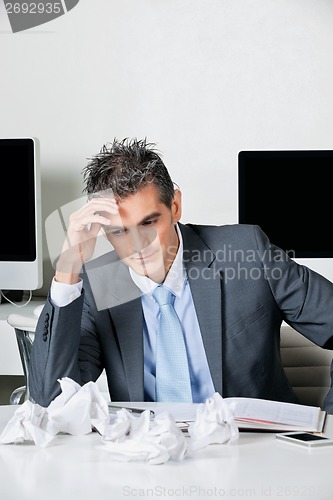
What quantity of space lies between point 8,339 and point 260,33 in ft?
4.97

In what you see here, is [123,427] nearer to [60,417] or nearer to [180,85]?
[60,417]

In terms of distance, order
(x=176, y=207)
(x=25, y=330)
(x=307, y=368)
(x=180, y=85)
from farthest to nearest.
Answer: (x=180, y=85), (x=25, y=330), (x=307, y=368), (x=176, y=207)

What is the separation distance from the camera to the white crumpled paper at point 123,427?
141 centimetres

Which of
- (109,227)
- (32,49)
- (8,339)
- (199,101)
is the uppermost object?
(32,49)

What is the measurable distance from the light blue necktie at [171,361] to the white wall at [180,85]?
1.51 m

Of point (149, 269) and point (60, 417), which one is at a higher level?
point (149, 269)

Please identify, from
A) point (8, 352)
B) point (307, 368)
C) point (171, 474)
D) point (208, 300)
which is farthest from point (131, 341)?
point (8, 352)

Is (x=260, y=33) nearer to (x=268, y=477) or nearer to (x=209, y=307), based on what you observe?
(x=209, y=307)

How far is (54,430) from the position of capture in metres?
1.56

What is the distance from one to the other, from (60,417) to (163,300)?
0.57m

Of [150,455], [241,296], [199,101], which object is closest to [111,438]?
[150,455]

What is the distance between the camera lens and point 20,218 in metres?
3.43

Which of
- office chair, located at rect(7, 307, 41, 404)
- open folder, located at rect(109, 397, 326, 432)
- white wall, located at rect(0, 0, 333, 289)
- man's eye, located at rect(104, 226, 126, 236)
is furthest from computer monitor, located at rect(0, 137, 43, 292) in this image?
open folder, located at rect(109, 397, 326, 432)

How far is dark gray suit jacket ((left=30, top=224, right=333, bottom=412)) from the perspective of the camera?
2.07 metres
